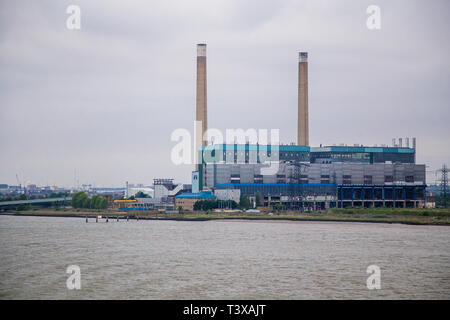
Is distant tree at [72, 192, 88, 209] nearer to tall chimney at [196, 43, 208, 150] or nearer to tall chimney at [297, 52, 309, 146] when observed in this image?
tall chimney at [196, 43, 208, 150]

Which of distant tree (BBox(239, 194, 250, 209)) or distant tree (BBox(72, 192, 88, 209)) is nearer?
distant tree (BBox(239, 194, 250, 209))

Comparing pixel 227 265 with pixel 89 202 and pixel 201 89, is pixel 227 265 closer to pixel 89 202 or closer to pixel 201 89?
pixel 201 89

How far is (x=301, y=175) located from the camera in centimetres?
12400

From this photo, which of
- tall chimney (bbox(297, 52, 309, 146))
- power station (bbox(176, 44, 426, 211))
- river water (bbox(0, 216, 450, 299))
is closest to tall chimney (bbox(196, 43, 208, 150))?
power station (bbox(176, 44, 426, 211))

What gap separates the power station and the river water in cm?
5678

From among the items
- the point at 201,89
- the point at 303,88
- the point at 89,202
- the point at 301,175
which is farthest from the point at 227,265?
the point at 89,202

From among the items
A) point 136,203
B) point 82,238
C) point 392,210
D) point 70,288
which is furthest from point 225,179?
point 70,288

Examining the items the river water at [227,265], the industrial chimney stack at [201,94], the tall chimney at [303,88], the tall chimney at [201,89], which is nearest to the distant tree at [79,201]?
the industrial chimney stack at [201,94]

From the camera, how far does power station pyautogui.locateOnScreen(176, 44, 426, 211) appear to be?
116188 millimetres

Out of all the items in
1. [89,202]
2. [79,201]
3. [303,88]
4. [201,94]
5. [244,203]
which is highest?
[303,88]

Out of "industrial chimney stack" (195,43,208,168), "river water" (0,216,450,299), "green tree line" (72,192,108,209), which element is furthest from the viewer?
"green tree line" (72,192,108,209)

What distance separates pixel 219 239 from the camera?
→ 55.8 metres

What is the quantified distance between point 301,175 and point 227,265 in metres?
87.8
